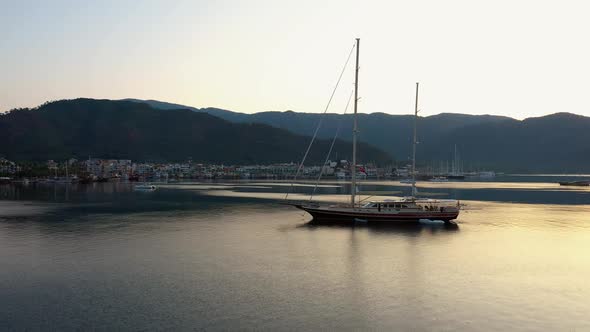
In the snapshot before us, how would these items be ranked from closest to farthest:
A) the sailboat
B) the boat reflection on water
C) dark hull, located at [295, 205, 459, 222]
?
1. the boat reflection on water
2. the sailboat
3. dark hull, located at [295, 205, 459, 222]

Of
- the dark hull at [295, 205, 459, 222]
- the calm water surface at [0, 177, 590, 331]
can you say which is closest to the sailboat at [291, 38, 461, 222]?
the dark hull at [295, 205, 459, 222]

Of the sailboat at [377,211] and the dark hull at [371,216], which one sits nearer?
the sailboat at [377,211]

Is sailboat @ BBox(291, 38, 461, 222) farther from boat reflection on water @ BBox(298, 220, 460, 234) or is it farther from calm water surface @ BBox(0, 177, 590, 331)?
calm water surface @ BBox(0, 177, 590, 331)

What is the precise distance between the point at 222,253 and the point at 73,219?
3317 cm

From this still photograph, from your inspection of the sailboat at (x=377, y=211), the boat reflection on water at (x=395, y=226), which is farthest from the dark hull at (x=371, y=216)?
the boat reflection on water at (x=395, y=226)

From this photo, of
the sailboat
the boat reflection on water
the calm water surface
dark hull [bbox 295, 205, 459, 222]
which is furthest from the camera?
dark hull [bbox 295, 205, 459, 222]

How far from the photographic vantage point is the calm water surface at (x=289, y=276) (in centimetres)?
2420

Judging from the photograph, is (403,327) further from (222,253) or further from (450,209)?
(450,209)

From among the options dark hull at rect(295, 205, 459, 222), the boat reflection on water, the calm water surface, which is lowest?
the calm water surface

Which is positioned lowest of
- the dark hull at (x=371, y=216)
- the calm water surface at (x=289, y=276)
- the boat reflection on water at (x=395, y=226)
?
the calm water surface at (x=289, y=276)

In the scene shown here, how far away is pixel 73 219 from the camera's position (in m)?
64.6

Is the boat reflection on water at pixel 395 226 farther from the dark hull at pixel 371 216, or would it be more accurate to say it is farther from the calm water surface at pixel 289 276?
the dark hull at pixel 371 216

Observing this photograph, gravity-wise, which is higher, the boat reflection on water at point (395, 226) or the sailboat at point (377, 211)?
the sailboat at point (377, 211)

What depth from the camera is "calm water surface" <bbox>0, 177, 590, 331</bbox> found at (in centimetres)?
2420
